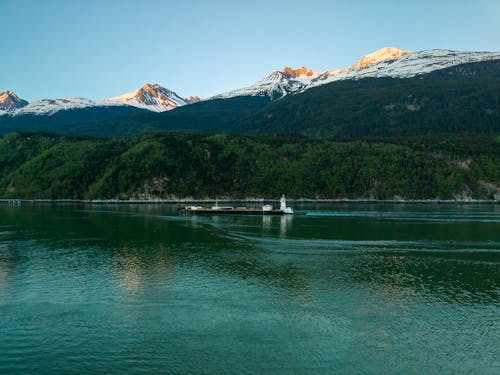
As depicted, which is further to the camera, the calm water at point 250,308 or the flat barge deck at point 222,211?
the flat barge deck at point 222,211

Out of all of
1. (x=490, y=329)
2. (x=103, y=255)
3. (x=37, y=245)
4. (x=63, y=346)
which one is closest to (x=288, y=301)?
(x=490, y=329)

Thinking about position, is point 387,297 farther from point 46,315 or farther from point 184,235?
point 184,235

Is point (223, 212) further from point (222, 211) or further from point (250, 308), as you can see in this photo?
point (250, 308)

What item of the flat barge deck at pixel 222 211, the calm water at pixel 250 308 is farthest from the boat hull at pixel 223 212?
the calm water at pixel 250 308

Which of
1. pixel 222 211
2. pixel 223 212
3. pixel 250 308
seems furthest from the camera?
pixel 222 211

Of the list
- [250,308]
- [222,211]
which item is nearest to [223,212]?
[222,211]

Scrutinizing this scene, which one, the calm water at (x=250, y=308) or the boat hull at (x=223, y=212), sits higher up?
the boat hull at (x=223, y=212)

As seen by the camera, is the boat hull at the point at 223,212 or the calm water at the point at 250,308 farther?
the boat hull at the point at 223,212

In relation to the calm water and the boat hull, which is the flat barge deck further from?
the calm water

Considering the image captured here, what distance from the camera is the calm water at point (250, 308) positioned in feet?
112

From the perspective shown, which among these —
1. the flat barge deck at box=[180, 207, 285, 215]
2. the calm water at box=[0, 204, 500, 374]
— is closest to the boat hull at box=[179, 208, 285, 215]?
the flat barge deck at box=[180, 207, 285, 215]

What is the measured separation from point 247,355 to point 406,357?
39.9 ft

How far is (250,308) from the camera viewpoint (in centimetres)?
4669

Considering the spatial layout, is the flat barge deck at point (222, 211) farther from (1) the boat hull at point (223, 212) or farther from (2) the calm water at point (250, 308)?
(2) the calm water at point (250, 308)
